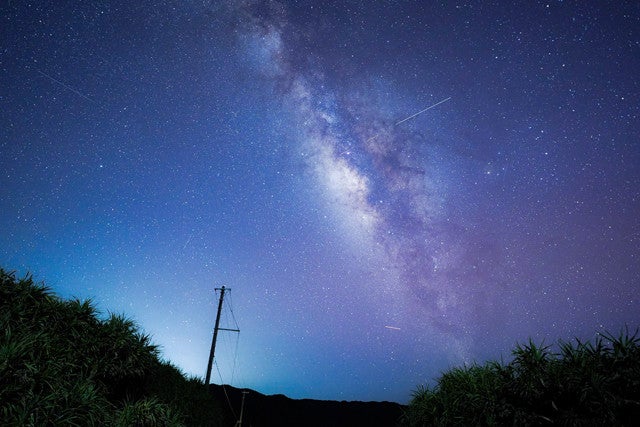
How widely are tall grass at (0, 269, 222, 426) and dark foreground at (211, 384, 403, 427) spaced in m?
54.8

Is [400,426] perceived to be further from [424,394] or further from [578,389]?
[578,389]

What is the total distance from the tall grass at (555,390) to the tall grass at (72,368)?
11331mm

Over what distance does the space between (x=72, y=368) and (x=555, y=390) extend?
15.2m

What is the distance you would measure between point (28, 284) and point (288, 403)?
73.0m

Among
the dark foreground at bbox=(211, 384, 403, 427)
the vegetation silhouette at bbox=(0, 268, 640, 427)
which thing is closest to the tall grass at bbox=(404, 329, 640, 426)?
the vegetation silhouette at bbox=(0, 268, 640, 427)

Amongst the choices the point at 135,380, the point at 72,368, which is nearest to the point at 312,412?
the point at 135,380

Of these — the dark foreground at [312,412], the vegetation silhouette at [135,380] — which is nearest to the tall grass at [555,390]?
the vegetation silhouette at [135,380]

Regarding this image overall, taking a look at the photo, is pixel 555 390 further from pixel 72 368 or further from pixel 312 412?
pixel 312 412

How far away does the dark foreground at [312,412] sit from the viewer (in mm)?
66312

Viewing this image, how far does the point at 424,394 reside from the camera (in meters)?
17.4

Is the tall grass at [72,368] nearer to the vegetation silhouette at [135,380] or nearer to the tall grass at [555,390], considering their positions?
the vegetation silhouette at [135,380]

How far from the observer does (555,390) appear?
11.9 meters

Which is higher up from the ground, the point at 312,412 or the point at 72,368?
the point at 312,412

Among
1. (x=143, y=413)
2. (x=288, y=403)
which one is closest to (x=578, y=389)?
(x=143, y=413)
